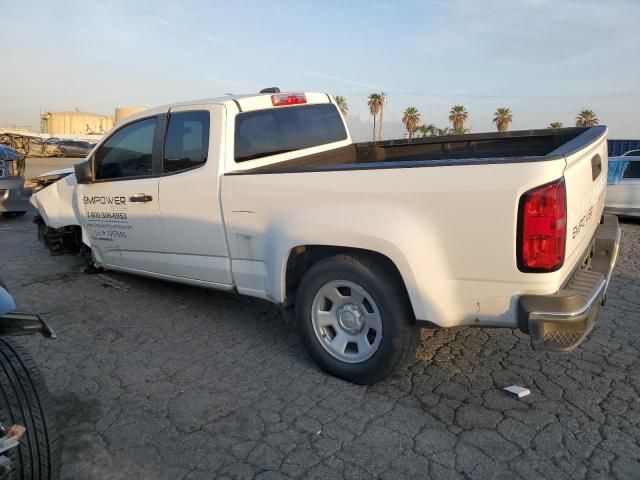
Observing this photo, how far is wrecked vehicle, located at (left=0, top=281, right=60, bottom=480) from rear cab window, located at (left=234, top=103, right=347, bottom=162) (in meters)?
2.20

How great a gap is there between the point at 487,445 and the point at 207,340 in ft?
7.72

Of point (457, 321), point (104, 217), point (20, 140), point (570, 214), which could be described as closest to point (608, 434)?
point (457, 321)

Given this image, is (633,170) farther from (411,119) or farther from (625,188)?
(411,119)

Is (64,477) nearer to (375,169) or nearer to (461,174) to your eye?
(375,169)

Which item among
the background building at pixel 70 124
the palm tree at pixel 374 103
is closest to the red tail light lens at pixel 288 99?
the palm tree at pixel 374 103

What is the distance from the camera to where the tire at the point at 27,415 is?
2062mm

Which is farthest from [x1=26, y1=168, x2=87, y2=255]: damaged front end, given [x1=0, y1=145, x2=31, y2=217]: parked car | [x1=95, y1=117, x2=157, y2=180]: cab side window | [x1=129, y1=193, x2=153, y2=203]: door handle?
[x1=0, y1=145, x2=31, y2=217]: parked car

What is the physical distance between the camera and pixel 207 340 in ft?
13.9

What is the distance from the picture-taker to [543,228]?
262 cm

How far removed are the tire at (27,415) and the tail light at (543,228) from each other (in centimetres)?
233

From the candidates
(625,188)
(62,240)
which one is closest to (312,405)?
(62,240)

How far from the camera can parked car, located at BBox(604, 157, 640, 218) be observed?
31.6ft

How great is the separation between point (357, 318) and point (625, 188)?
8.52 m

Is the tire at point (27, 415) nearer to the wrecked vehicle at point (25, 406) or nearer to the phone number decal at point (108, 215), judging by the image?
the wrecked vehicle at point (25, 406)
